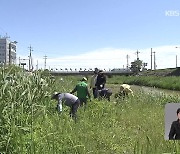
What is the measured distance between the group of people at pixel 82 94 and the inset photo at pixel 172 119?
5081mm

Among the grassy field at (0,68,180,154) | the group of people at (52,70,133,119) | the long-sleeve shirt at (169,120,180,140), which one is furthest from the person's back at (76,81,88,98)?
the long-sleeve shirt at (169,120,180,140)

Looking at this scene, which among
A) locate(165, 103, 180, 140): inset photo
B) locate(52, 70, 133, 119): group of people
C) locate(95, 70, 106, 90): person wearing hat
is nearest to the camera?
locate(165, 103, 180, 140): inset photo

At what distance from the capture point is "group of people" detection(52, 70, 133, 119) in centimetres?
888

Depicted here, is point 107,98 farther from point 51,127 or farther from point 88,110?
point 51,127

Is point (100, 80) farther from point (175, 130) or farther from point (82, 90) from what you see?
point (175, 130)

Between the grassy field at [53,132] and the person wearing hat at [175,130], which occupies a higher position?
the person wearing hat at [175,130]

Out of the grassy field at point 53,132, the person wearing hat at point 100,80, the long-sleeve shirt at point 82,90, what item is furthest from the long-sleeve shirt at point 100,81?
the grassy field at point 53,132

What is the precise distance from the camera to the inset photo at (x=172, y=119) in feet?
9.90

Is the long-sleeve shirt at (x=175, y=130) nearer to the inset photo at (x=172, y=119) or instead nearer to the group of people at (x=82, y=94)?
the inset photo at (x=172, y=119)

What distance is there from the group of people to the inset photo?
5.08m

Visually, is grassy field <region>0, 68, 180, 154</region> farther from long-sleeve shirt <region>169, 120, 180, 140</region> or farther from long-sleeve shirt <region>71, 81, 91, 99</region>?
long-sleeve shirt <region>71, 81, 91, 99</region>

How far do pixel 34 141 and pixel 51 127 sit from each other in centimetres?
75

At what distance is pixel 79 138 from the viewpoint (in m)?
5.77

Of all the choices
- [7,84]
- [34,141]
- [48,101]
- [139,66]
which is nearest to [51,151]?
[34,141]
